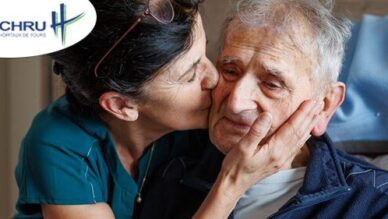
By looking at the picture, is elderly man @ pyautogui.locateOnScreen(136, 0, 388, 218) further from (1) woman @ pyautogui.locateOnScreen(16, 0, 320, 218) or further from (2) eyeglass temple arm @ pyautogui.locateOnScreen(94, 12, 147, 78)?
(2) eyeglass temple arm @ pyautogui.locateOnScreen(94, 12, 147, 78)

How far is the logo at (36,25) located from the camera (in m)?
1.27

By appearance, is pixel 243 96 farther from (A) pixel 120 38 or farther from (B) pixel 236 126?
(A) pixel 120 38

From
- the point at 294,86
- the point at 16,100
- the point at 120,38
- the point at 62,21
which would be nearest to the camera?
the point at 120,38

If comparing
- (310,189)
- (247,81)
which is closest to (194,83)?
(247,81)

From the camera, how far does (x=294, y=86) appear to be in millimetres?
1233

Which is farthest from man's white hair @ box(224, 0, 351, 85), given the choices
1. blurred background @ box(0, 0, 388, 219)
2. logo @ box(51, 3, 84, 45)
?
blurred background @ box(0, 0, 388, 219)

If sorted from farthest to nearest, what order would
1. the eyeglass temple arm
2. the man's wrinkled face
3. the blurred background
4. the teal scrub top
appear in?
the blurred background → the teal scrub top → the man's wrinkled face → the eyeglass temple arm

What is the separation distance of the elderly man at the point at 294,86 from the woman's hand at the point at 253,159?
1.1 inches

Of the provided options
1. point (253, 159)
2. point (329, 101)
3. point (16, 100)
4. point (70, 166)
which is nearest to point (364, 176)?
point (329, 101)

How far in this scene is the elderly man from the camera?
123 centimetres

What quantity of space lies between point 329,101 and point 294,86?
128mm

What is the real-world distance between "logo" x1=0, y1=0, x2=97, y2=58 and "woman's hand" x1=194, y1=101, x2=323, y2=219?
1.55ft

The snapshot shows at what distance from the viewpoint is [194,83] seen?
124cm

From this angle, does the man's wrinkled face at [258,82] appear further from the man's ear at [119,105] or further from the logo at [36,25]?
the logo at [36,25]
